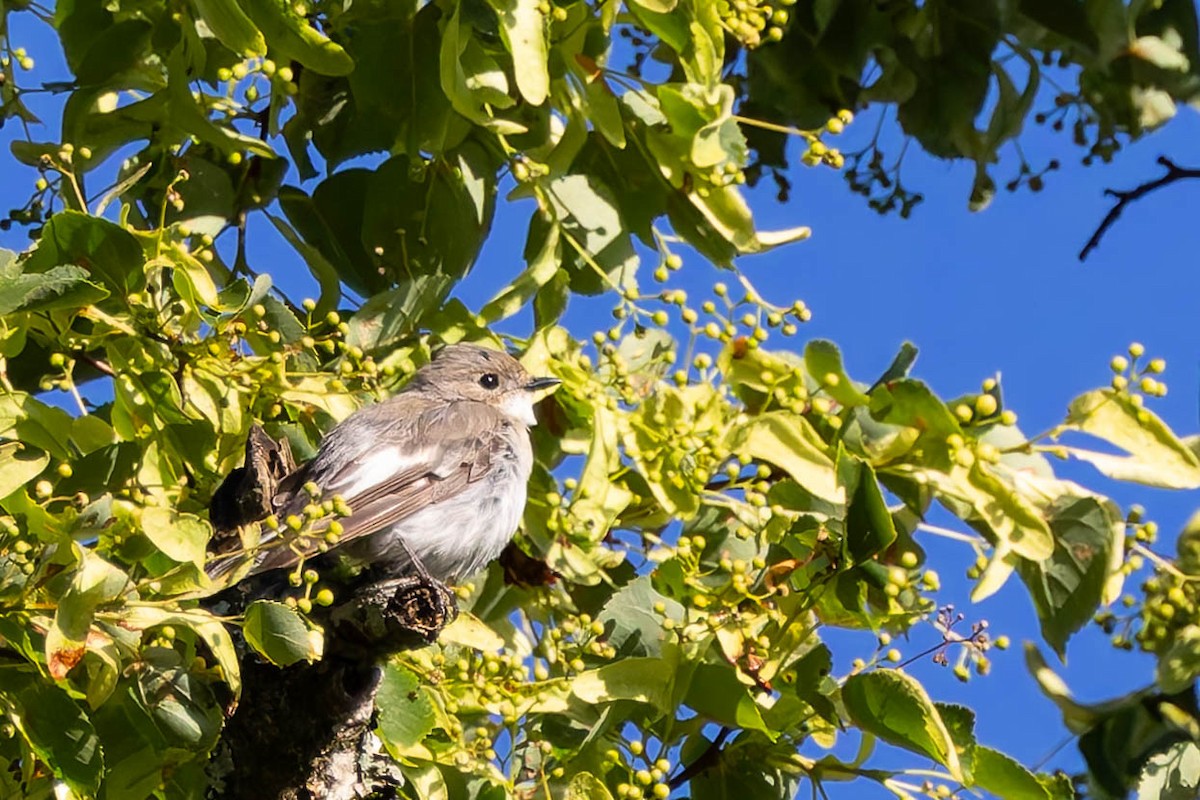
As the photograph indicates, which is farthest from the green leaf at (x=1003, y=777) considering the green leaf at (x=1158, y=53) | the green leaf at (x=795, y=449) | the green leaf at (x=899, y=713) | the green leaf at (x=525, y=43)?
the green leaf at (x=1158, y=53)

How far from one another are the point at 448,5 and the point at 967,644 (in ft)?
6.16

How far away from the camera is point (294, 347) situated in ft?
11.9

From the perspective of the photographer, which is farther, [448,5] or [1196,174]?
[1196,174]

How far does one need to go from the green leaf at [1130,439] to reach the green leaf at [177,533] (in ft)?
5.59

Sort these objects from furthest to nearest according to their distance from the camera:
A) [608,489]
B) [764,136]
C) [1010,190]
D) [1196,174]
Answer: [764,136] → [1010,190] → [1196,174] → [608,489]

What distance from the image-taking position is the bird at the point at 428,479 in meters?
4.22

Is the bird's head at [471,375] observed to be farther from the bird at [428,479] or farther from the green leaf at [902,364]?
the green leaf at [902,364]

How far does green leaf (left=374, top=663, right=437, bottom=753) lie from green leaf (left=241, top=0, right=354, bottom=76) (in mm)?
Result: 1323

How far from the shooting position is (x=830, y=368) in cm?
356

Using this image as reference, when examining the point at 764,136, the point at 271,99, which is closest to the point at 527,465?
the point at 271,99

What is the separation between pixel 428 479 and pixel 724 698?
155 cm

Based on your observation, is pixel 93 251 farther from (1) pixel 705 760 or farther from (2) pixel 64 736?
(1) pixel 705 760

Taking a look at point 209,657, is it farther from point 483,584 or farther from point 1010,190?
point 1010,190

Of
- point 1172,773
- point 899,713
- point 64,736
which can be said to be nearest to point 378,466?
point 64,736
